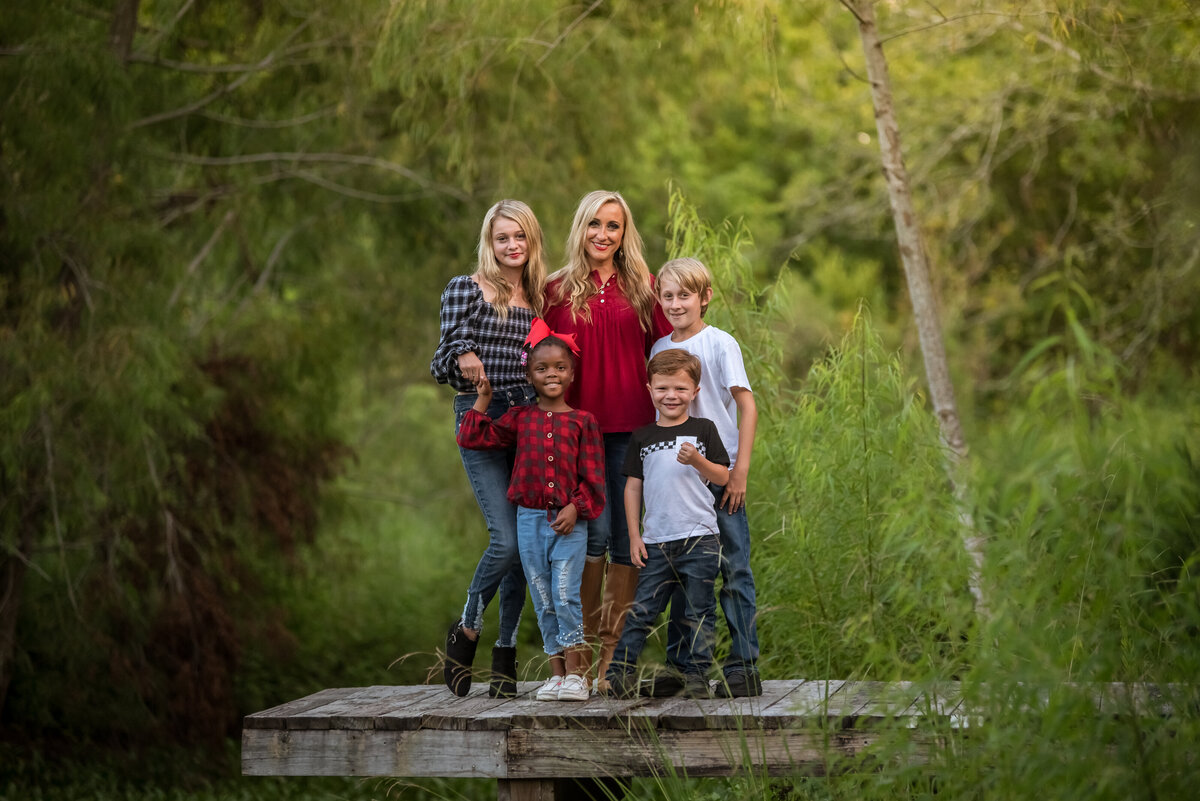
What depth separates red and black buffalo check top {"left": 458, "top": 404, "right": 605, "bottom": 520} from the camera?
13.2ft

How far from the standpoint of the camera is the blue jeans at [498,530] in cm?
421

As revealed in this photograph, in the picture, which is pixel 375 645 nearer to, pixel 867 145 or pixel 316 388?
pixel 316 388

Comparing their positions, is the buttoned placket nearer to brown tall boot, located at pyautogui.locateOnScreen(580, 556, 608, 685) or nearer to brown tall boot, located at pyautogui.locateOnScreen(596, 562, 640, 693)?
brown tall boot, located at pyautogui.locateOnScreen(580, 556, 608, 685)

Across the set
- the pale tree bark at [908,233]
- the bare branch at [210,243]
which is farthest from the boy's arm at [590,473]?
the bare branch at [210,243]

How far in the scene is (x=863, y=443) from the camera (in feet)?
16.0

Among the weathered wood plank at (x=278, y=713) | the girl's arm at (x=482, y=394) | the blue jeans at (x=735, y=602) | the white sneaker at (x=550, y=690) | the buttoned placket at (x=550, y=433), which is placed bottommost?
the weathered wood plank at (x=278, y=713)

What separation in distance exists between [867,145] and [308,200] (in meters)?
7.16

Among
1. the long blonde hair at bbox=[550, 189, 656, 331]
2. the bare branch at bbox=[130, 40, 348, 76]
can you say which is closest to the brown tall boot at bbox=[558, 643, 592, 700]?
the long blonde hair at bbox=[550, 189, 656, 331]

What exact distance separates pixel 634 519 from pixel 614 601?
Result: 1.51 feet

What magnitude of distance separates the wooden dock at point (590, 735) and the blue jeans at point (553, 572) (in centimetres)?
23

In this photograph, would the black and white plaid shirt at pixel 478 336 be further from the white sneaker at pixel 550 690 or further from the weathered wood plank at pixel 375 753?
→ the weathered wood plank at pixel 375 753

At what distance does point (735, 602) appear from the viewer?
4.07 metres

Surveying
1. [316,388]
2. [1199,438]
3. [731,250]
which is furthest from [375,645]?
[1199,438]

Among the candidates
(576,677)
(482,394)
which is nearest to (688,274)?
(482,394)
